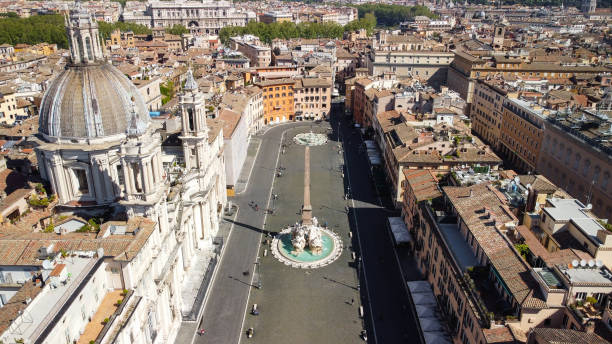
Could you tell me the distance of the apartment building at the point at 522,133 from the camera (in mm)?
85125

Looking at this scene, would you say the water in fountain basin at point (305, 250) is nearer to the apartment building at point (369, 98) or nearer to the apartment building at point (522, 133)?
the apartment building at point (369, 98)

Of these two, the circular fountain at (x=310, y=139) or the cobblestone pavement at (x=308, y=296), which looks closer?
the cobblestone pavement at (x=308, y=296)

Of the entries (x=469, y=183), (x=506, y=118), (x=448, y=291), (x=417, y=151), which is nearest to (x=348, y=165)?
(x=417, y=151)

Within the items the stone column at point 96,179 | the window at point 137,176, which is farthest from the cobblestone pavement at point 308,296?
the stone column at point 96,179

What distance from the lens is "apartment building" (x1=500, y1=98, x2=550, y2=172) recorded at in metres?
85.1

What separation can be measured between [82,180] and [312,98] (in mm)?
80577

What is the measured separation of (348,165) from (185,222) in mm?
43663

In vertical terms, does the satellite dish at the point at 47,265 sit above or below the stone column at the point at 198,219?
above

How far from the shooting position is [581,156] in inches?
2815

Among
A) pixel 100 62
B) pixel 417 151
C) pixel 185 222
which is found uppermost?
pixel 100 62

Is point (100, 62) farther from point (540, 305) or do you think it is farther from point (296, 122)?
point (296, 122)

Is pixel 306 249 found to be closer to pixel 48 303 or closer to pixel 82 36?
pixel 48 303

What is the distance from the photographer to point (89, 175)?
54.4 meters

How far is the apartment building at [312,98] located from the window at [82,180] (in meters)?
77.9
